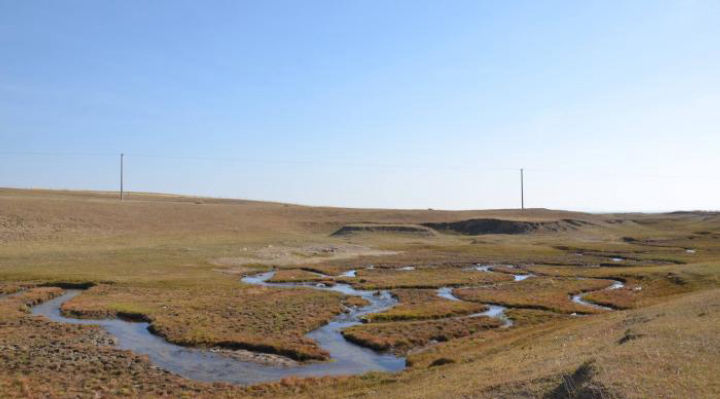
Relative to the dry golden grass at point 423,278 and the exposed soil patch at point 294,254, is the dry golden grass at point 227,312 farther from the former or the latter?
the exposed soil patch at point 294,254

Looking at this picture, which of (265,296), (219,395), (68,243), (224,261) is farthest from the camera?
(68,243)

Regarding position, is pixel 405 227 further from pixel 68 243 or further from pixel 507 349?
pixel 507 349

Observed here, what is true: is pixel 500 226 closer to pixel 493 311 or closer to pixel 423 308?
pixel 493 311

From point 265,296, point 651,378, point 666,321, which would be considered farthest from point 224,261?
point 651,378

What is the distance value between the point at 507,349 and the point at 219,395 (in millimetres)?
14405

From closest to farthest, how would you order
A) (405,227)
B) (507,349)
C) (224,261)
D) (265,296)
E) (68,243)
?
(507,349) → (265,296) → (224,261) → (68,243) → (405,227)

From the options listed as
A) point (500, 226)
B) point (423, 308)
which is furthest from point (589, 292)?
point (500, 226)

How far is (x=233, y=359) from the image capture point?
29.0 metres

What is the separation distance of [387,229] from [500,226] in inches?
1193

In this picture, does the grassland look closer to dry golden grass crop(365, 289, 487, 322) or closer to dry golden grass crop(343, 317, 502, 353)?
dry golden grass crop(343, 317, 502, 353)

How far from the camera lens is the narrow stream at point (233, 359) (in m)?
26.6

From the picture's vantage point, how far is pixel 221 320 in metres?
37.2

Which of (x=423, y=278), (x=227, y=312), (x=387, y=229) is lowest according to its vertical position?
(x=423, y=278)

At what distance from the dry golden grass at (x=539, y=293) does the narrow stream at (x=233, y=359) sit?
1591cm
